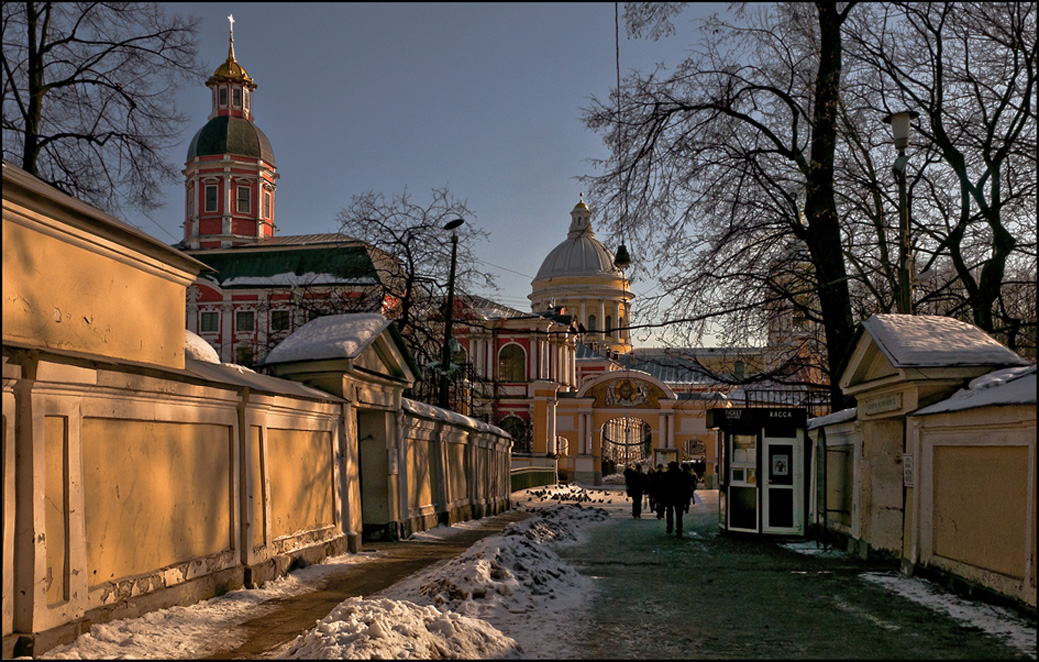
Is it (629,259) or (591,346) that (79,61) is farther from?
(591,346)

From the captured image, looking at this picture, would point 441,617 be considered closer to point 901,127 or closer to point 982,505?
point 982,505

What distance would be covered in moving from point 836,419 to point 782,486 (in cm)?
253

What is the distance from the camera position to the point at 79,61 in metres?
20.7

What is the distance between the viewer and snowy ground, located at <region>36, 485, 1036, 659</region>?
7.36 m

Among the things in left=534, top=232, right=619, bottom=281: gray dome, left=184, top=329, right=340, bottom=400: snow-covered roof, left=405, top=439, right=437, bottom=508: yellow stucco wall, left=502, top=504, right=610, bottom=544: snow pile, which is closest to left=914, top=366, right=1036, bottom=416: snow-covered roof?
left=502, top=504, right=610, bottom=544: snow pile

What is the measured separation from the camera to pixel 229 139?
7356cm

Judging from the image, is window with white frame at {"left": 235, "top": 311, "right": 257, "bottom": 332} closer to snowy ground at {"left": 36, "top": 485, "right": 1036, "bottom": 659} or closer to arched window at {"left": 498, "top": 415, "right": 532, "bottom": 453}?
arched window at {"left": 498, "top": 415, "right": 532, "bottom": 453}

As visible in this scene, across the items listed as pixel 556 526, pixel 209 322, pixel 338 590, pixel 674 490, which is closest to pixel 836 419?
pixel 674 490

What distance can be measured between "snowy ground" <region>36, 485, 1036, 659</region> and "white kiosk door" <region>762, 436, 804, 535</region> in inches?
242

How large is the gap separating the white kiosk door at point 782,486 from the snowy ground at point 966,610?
592 cm

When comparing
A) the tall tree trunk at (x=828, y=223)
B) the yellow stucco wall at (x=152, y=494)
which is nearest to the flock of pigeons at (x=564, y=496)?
the tall tree trunk at (x=828, y=223)

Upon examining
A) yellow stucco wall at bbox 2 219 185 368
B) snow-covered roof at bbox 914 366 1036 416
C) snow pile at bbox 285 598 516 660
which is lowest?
snow pile at bbox 285 598 516 660

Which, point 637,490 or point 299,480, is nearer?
point 299,480

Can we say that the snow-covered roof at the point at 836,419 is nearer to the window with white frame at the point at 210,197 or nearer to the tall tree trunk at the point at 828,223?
the tall tree trunk at the point at 828,223
